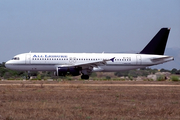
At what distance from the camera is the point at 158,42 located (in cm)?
4341

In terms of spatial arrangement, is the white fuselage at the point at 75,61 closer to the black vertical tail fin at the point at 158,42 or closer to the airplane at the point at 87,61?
the airplane at the point at 87,61

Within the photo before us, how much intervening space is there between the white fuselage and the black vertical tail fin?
1.04 m

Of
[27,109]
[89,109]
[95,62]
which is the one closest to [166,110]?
[89,109]

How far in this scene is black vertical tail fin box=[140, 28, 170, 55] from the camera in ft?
143

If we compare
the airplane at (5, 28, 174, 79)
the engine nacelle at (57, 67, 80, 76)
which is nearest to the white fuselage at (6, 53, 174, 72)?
the airplane at (5, 28, 174, 79)

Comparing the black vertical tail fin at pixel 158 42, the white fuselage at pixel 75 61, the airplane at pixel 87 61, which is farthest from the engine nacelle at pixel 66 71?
the black vertical tail fin at pixel 158 42

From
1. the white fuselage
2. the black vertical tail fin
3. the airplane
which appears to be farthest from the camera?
the black vertical tail fin

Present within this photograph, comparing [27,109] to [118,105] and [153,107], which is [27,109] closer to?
[118,105]

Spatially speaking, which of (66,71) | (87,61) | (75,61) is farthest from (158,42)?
(66,71)

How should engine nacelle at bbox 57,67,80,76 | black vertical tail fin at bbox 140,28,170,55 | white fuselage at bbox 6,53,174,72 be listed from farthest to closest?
1. black vertical tail fin at bbox 140,28,170,55
2. white fuselage at bbox 6,53,174,72
3. engine nacelle at bbox 57,67,80,76

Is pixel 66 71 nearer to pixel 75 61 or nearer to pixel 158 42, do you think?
pixel 75 61

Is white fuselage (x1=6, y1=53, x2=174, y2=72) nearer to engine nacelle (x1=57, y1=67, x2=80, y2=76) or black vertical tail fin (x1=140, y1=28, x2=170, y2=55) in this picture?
black vertical tail fin (x1=140, y1=28, x2=170, y2=55)

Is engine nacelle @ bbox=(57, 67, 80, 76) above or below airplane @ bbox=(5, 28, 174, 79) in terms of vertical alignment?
below

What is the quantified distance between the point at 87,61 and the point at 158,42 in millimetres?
8806
